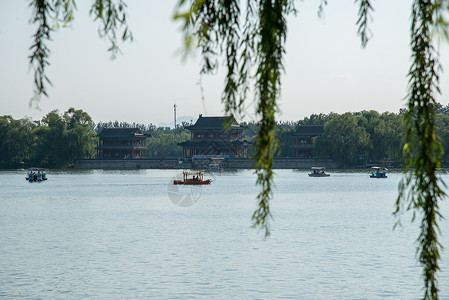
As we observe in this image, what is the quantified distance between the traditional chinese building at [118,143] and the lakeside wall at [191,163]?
290 centimetres

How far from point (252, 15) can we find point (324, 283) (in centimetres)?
1720

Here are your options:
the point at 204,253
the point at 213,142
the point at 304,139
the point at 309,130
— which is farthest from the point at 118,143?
the point at 204,253

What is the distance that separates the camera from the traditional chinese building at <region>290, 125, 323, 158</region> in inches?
4274

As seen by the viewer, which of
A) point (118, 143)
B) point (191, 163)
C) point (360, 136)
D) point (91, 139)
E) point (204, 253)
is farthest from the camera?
point (118, 143)

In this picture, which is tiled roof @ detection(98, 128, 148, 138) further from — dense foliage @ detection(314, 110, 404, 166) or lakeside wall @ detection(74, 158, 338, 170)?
dense foliage @ detection(314, 110, 404, 166)

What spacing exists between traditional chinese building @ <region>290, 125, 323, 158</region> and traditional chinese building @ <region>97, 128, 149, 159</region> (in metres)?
29.3

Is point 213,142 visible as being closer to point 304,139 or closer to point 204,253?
point 304,139

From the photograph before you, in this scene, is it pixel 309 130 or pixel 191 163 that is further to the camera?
pixel 191 163

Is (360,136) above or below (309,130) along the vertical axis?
below

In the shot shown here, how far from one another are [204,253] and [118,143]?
9342 centimetres

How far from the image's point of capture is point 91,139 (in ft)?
332

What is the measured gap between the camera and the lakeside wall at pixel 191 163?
348ft

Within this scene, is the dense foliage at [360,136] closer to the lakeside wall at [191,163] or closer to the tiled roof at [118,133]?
the lakeside wall at [191,163]

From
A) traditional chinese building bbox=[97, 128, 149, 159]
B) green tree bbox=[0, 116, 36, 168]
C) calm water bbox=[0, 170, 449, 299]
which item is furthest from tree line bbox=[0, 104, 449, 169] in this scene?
calm water bbox=[0, 170, 449, 299]
